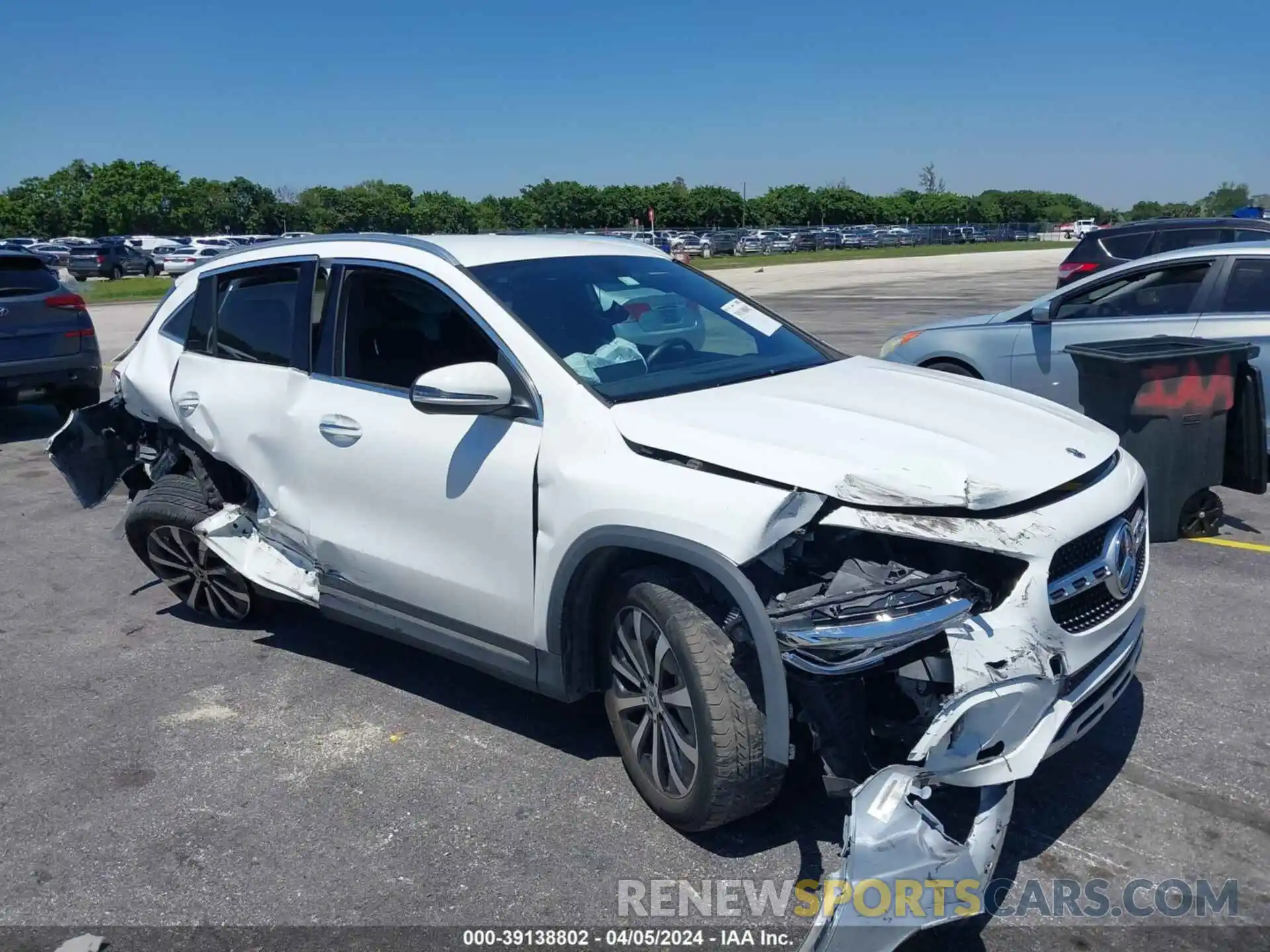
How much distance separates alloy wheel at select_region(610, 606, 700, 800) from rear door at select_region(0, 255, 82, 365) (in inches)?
337

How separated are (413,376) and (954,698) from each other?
8.01 feet

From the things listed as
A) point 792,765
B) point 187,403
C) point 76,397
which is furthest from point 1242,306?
point 76,397

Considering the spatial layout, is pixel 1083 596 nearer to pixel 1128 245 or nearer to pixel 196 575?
pixel 196 575

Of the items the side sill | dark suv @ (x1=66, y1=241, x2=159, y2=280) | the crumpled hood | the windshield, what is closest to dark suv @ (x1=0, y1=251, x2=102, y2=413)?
the side sill

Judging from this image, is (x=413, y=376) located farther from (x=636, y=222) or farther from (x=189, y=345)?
(x=636, y=222)

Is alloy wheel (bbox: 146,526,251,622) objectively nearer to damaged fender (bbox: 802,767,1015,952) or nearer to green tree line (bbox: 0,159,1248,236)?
damaged fender (bbox: 802,767,1015,952)

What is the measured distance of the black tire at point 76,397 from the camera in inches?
423

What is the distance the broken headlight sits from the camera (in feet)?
9.47

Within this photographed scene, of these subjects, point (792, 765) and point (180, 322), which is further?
point (180, 322)

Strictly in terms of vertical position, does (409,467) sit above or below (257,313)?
below

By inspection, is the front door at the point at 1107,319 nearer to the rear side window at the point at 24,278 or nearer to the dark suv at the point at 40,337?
the dark suv at the point at 40,337

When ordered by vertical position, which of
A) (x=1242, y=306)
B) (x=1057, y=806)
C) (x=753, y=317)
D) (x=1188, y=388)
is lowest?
(x=1057, y=806)

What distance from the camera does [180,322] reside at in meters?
5.45

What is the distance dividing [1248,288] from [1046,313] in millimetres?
1277
